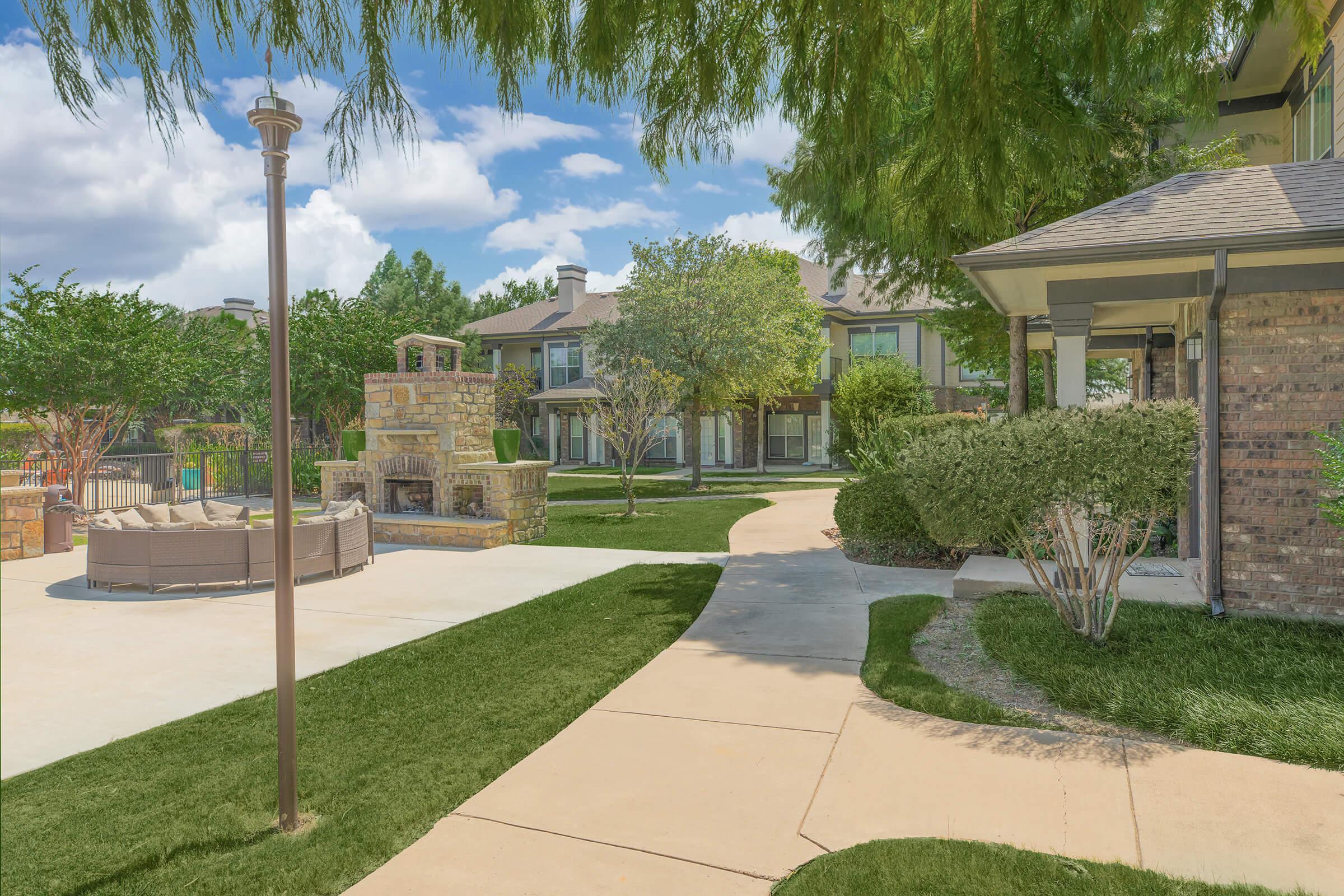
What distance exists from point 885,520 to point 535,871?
315 inches

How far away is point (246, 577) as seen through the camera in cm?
953

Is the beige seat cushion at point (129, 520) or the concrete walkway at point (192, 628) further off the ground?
the beige seat cushion at point (129, 520)

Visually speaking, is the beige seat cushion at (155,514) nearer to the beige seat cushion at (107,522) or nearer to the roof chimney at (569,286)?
the beige seat cushion at (107,522)

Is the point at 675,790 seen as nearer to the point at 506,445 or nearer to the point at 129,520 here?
the point at 129,520

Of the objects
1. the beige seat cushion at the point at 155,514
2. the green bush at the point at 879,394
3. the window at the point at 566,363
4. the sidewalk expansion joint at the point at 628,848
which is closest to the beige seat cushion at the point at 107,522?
the beige seat cushion at the point at 155,514

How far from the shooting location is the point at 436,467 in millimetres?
13594

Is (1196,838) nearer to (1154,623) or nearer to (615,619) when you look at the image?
(1154,623)

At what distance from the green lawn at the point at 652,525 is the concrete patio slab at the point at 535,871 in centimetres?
873

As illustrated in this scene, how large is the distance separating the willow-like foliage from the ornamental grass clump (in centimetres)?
242

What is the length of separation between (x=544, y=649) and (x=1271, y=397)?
6357 mm

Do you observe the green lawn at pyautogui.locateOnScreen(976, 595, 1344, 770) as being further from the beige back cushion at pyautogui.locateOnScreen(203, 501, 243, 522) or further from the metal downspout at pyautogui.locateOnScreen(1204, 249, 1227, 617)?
the beige back cushion at pyautogui.locateOnScreen(203, 501, 243, 522)

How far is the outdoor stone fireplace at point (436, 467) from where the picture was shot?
1317 centimetres

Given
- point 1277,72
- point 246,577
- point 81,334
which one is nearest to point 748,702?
point 246,577

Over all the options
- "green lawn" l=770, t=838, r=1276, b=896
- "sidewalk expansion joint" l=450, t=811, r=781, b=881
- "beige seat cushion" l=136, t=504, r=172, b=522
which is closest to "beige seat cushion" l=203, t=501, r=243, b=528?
"beige seat cushion" l=136, t=504, r=172, b=522
